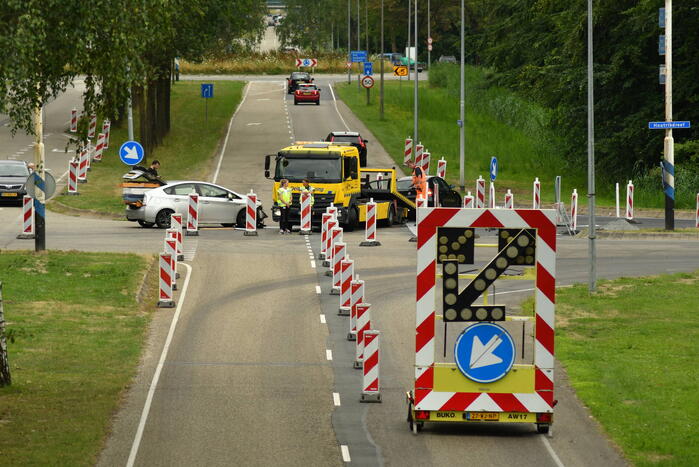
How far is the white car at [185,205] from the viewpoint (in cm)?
3612

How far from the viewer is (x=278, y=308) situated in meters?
24.0

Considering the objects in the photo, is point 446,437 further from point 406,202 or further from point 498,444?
point 406,202

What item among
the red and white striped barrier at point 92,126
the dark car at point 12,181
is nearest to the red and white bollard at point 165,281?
the red and white striped barrier at point 92,126

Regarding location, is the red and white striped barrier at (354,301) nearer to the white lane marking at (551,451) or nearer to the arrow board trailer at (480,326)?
the arrow board trailer at (480,326)

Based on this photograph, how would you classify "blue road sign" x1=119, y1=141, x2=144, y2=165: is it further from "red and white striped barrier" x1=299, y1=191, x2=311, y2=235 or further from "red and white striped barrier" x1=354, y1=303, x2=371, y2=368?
"red and white striped barrier" x1=354, y1=303, x2=371, y2=368

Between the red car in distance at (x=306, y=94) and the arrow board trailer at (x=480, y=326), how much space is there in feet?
219

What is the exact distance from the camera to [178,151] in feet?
194

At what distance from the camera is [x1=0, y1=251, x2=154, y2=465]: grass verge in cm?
1468

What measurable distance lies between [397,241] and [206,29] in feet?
79.1

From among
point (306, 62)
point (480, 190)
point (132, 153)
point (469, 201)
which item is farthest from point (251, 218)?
point (306, 62)

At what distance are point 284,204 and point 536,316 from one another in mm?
21150

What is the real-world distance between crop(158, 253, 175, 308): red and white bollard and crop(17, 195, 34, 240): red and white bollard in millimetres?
10146

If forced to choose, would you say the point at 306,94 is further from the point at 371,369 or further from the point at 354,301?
→ the point at 371,369

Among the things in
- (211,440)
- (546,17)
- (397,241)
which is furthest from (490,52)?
(211,440)
